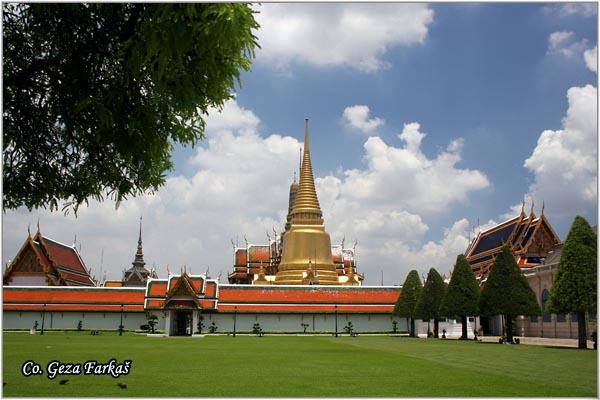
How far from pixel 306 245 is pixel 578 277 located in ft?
130

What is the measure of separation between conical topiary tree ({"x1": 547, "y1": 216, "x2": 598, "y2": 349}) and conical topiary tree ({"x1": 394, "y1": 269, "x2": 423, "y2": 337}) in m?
18.4

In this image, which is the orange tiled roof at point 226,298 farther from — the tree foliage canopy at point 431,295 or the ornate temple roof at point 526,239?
the ornate temple roof at point 526,239

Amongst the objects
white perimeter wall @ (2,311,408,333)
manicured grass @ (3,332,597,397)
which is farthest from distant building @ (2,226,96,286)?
manicured grass @ (3,332,597,397)

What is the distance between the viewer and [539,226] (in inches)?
2109

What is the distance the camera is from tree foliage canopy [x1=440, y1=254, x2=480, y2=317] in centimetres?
3922

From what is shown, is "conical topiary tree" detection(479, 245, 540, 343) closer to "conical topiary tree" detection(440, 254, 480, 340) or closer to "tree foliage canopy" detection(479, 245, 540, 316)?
"tree foliage canopy" detection(479, 245, 540, 316)

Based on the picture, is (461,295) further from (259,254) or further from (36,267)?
(259,254)

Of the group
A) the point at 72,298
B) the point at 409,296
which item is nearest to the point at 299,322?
the point at 409,296

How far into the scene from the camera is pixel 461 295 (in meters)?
39.5

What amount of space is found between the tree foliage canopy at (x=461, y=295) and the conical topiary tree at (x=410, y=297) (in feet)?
21.9

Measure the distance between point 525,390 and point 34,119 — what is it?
1041 cm

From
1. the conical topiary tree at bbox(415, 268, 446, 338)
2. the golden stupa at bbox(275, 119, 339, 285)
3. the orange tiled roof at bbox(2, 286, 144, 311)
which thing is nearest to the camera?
the conical topiary tree at bbox(415, 268, 446, 338)

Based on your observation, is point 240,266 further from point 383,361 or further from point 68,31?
point 68,31

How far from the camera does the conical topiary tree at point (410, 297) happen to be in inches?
1849
